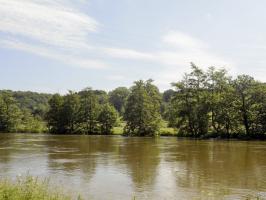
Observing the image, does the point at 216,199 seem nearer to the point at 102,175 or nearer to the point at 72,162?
the point at 102,175

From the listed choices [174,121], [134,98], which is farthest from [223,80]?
[134,98]

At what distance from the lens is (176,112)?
261 feet

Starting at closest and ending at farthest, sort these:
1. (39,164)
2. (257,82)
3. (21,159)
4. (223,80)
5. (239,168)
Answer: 1. (239,168)
2. (39,164)
3. (21,159)
4. (257,82)
5. (223,80)

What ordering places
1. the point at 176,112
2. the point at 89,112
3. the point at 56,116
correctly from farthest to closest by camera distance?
the point at 56,116 < the point at 89,112 < the point at 176,112

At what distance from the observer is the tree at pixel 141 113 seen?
275 ft

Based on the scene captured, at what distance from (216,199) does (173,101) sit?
64084mm

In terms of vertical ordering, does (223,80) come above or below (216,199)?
above

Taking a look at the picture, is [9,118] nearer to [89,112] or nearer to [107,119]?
[89,112]

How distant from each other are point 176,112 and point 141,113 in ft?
29.9

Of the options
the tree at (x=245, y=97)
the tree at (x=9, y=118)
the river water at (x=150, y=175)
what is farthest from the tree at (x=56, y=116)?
the river water at (x=150, y=175)

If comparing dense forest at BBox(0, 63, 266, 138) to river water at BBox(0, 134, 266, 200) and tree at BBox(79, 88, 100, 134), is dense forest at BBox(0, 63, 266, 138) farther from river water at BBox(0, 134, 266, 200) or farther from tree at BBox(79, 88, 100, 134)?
river water at BBox(0, 134, 266, 200)

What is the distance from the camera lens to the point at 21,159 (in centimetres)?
3475

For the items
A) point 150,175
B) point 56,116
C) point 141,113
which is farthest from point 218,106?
point 150,175

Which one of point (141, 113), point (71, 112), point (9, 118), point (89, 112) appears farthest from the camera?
point (9, 118)
